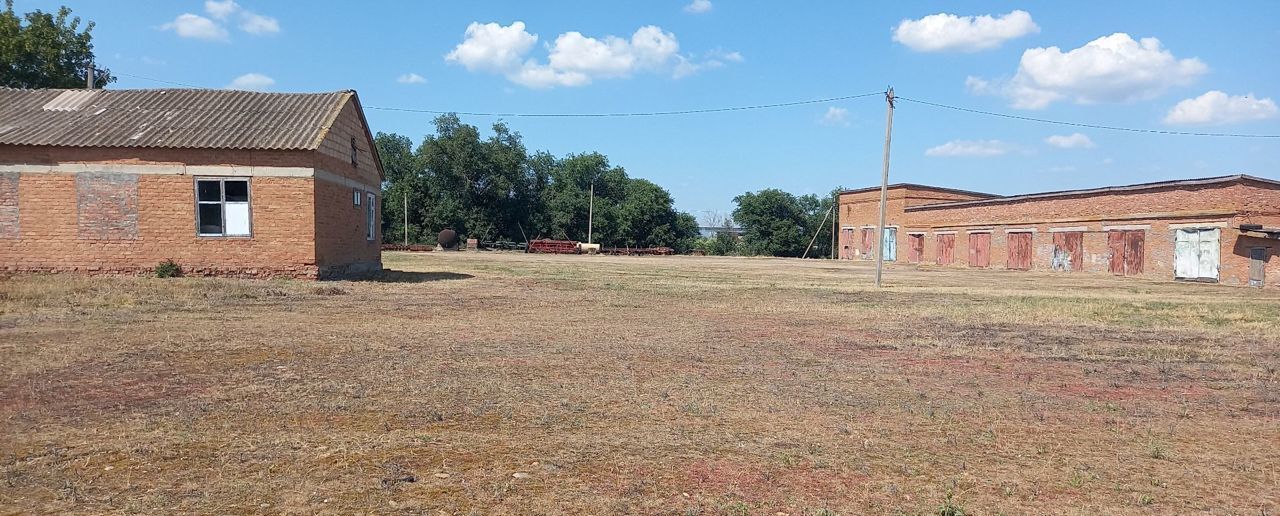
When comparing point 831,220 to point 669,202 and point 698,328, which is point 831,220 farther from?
point 698,328

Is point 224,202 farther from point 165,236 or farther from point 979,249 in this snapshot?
point 979,249

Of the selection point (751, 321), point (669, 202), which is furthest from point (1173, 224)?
point (669, 202)

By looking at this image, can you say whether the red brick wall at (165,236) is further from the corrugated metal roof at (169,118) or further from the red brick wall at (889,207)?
the red brick wall at (889,207)

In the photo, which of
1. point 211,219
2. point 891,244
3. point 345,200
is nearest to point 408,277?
point 345,200

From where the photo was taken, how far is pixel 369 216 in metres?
24.8

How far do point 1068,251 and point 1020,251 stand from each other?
11.4 ft

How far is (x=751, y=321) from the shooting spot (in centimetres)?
1263

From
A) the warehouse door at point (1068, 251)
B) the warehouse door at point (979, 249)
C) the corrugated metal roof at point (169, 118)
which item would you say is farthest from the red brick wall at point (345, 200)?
the warehouse door at point (979, 249)

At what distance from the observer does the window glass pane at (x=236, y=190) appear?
18.7 m

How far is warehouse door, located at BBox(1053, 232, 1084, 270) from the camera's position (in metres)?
36.4

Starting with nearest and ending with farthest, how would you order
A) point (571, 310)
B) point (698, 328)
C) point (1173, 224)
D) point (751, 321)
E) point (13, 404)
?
point (13, 404), point (698, 328), point (751, 321), point (571, 310), point (1173, 224)

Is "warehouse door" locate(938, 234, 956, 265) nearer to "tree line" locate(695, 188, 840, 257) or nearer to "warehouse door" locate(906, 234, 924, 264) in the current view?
"warehouse door" locate(906, 234, 924, 264)

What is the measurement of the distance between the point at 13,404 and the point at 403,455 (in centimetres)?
349

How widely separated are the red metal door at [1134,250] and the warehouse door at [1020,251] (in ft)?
20.2
